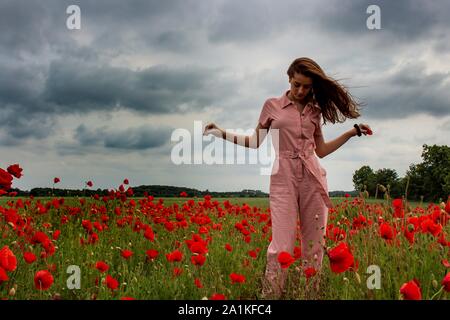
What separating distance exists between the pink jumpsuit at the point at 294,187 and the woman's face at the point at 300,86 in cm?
10

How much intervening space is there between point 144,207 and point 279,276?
382 centimetres

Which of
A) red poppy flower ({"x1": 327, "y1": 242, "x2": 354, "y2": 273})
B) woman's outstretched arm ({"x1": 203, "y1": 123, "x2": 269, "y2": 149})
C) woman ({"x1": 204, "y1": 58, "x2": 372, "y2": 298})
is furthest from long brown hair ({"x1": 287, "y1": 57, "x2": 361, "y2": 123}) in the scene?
red poppy flower ({"x1": 327, "y1": 242, "x2": 354, "y2": 273})

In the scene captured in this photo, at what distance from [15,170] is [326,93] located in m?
3.20

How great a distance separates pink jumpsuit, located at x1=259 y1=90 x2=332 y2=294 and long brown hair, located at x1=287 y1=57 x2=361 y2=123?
24cm

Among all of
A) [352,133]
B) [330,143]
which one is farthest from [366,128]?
[330,143]

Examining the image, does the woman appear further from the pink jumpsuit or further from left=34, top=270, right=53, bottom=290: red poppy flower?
left=34, top=270, right=53, bottom=290: red poppy flower

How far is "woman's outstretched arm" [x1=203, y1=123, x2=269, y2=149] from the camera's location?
448 cm

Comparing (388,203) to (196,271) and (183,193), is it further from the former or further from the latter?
(183,193)

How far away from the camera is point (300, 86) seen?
427cm

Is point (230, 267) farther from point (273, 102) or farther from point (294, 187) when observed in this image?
point (273, 102)

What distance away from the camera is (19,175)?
4699 millimetres

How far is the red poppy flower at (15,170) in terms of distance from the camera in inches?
185

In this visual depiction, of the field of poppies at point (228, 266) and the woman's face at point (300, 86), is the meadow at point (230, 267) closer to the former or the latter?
the field of poppies at point (228, 266)
